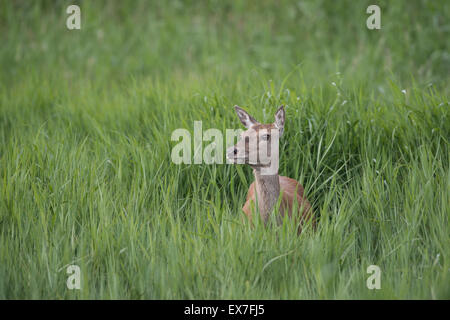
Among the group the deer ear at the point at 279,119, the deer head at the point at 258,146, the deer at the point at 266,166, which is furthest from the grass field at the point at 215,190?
the deer ear at the point at 279,119

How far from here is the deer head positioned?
3.13 m

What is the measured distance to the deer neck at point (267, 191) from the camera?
338cm

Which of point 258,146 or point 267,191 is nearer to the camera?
point 258,146

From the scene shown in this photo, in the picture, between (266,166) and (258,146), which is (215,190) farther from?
(258,146)

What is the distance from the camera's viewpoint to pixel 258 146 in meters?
3.20

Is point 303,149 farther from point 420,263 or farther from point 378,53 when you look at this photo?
point 378,53

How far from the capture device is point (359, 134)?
169 inches

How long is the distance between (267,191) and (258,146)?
0.38m

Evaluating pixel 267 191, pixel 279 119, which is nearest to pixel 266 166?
pixel 267 191

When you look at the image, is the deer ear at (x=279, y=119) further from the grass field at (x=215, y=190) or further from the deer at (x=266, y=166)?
the grass field at (x=215, y=190)

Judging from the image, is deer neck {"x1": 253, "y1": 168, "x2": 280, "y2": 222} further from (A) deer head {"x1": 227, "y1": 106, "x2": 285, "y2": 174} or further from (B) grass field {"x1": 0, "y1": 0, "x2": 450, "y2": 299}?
(B) grass field {"x1": 0, "y1": 0, "x2": 450, "y2": 299}

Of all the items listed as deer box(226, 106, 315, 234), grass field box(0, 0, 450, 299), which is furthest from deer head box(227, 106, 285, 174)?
grass field box(0, 0, 450, 299)

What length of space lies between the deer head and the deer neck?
0.06m

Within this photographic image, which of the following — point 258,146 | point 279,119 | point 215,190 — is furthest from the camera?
point 215,190
